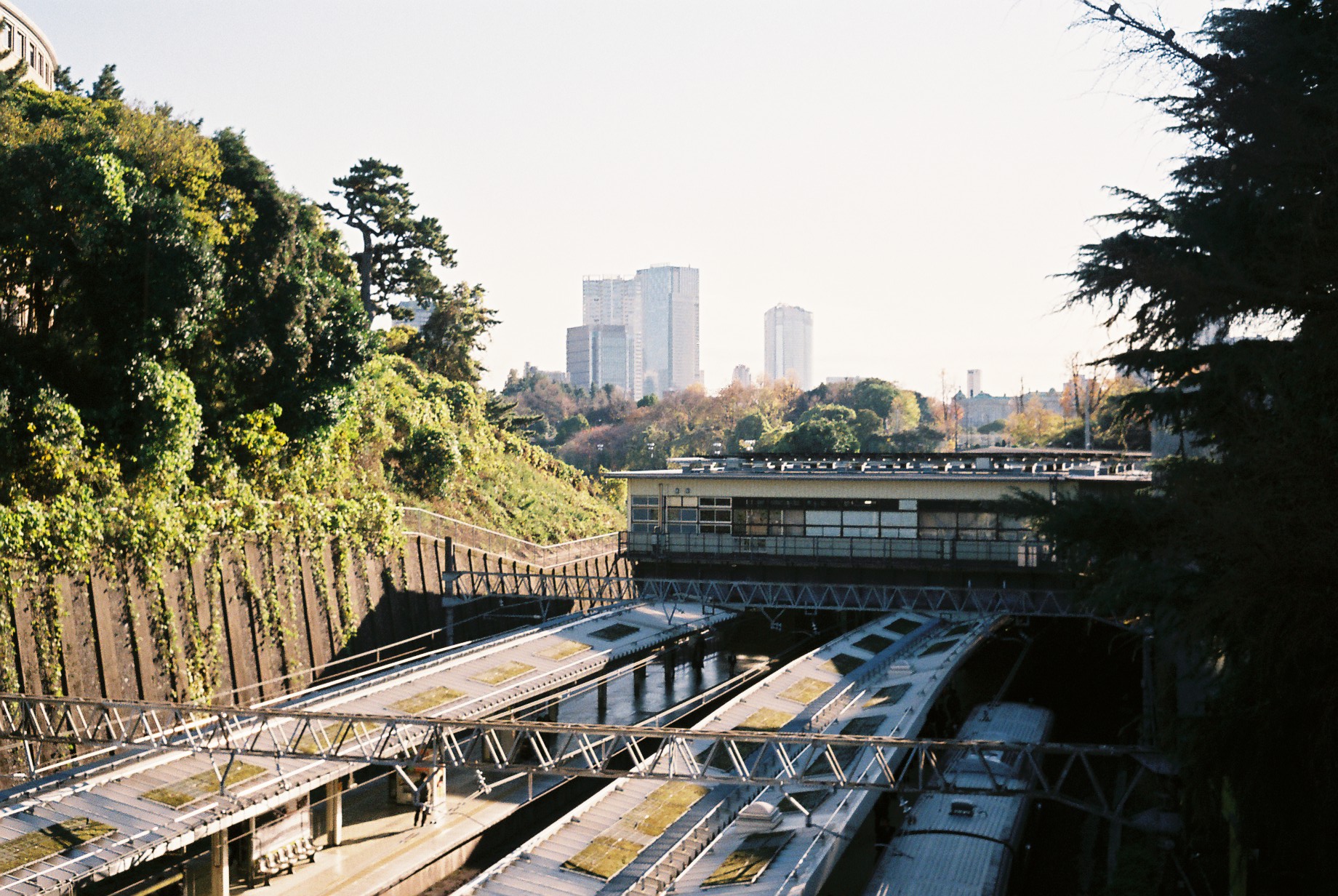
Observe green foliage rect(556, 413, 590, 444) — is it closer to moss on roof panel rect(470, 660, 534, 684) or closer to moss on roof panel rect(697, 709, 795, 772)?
moss on roof panel rect(470, 660, 534, 684)

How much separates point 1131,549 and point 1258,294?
442 cm

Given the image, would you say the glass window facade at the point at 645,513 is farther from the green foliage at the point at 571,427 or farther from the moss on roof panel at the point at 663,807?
the green foliage at the point at 571,427

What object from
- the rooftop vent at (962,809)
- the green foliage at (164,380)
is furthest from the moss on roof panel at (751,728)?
the green foliage at (164,380)

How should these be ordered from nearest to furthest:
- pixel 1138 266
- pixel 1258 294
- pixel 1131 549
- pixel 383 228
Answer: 1. pixel 1258 294
2. pixel 1138 266
3. pixel 1131 549
4. pixel 383 228

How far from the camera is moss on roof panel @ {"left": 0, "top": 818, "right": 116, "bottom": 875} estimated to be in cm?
1571

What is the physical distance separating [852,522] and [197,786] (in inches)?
1026

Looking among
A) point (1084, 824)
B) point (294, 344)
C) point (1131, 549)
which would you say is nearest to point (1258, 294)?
point (1131, 549)

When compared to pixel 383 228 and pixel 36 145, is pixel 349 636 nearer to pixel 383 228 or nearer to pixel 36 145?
pixel 36 145

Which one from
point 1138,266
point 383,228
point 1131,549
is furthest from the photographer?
point 383,228

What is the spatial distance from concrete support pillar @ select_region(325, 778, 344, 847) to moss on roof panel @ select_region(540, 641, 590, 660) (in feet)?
25.4

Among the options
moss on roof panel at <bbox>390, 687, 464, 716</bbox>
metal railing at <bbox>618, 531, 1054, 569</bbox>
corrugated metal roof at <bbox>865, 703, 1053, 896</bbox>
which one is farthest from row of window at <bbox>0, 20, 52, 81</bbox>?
corrugated metal roof at <bbox>865, 703, 1053, 896</bbox>

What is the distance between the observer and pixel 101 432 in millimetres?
26109

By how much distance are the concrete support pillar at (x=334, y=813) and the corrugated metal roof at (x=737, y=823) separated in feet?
19.0

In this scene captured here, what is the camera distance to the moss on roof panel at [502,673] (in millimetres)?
26766
